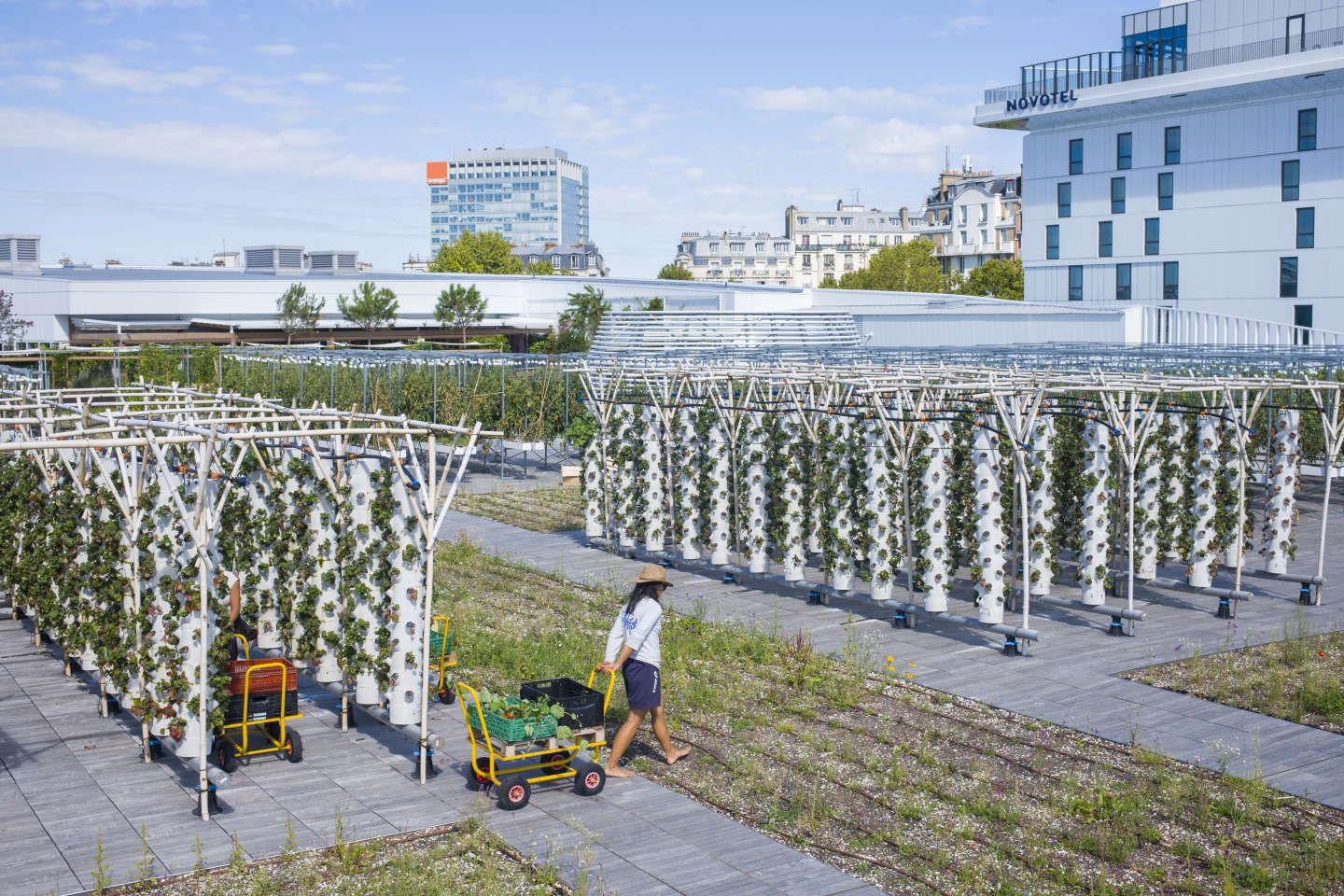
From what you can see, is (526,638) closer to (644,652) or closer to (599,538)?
(644,652)

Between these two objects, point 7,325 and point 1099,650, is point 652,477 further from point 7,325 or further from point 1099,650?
point 7,325

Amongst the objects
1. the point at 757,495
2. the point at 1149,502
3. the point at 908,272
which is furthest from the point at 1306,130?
the point at 908,272

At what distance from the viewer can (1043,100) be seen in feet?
166

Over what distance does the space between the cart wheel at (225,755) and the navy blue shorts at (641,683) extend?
311 centimetres

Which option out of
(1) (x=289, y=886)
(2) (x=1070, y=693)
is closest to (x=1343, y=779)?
(2) (x=1070, y=693)

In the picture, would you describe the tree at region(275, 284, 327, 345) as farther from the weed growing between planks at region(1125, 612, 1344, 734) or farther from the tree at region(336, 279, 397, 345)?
the weed growing between planks at region(1125, 612, 1344, 734)

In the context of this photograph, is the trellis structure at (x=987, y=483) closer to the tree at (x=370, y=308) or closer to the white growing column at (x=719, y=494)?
the white growing column at (x=719, y=494)

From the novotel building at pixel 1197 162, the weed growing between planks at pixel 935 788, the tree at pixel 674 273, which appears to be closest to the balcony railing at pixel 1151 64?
the novotel building at pixel 1197 162

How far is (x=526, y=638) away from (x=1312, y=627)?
8.82 meters

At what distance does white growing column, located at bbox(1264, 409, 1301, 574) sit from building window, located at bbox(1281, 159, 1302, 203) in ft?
106

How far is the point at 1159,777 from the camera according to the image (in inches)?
389

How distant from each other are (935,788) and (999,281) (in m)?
86.0

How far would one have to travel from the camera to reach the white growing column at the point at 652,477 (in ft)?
61.4

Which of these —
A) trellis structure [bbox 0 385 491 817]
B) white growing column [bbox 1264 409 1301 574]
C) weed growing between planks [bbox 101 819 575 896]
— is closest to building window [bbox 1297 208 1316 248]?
white growing column [bbox 1264 409 1301 574]
